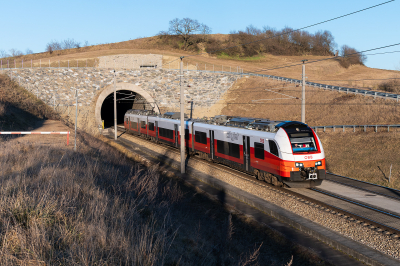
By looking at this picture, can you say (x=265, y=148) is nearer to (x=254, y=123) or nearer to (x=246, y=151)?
(x=246, y=151)

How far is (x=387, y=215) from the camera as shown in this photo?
38.1ft

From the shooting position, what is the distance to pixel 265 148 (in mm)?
15898

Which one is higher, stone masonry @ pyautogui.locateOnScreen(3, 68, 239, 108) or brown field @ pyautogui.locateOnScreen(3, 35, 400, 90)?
brown field @ pyautogui.locateOnScreen(3, 35, 400, 90)

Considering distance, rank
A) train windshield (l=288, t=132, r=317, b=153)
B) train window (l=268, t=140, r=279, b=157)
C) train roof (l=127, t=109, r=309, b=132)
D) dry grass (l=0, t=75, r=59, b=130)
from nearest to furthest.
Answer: train windshield (l=288, t=132, r=317, b=153), train window (l=268, t=140, r=279, b=157), train roof (l=127, t=109, r=309, b=132), dry grass (l=0, t=75, r=59, b=130)

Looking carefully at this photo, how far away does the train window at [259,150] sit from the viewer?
1622cm

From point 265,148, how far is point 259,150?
2.02 ft

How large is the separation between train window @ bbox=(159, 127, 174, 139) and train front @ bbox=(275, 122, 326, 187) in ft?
50.2

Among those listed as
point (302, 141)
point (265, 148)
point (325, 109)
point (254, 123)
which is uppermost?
point (254, 123)

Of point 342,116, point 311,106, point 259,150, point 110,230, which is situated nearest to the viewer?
point 110,230

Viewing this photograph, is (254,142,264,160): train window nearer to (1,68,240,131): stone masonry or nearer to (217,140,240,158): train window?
(217,140,240,158): train window

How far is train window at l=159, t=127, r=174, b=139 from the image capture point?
95.7ft

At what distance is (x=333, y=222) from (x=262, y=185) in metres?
5.35

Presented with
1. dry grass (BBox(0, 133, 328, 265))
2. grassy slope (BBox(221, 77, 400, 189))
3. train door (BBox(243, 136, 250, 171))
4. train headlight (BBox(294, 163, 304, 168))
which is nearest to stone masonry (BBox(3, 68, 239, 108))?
grassy slope (BBox(221, 77, 400, 189))

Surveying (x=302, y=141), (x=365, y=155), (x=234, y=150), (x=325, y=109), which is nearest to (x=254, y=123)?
(x=234, y=150)
